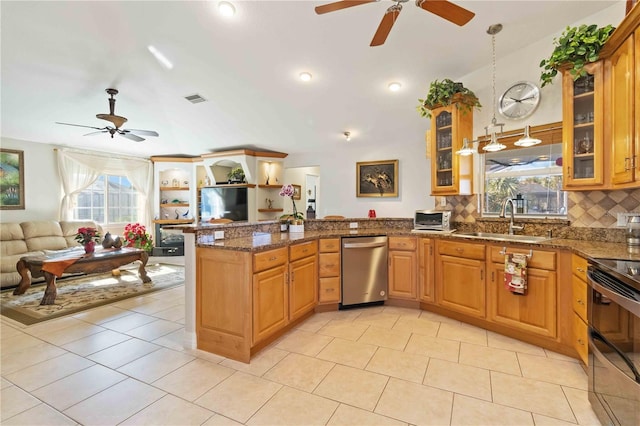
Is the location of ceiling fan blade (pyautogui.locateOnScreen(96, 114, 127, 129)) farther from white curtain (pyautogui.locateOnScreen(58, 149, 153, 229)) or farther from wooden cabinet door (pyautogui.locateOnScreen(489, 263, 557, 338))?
wooden cabinet door (pyautogui.locateOnScreen(489, 263, 557, 338))

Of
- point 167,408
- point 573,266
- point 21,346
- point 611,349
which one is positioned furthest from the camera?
point 21,346

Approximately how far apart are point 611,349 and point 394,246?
83.6 inches

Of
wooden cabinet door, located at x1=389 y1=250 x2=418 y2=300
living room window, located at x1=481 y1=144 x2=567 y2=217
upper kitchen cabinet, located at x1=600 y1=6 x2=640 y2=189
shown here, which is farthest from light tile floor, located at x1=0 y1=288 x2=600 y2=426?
upper kitchen cabinet, located at x1=600 y1=6 x2=640 y2=189

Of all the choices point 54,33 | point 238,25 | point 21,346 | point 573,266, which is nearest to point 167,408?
point 21,346

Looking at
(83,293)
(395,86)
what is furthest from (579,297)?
(83,293)

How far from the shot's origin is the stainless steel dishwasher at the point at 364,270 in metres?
3.38

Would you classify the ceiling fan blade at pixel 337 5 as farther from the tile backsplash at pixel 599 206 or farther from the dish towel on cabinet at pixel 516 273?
the tile backsplash at pixel 599 206

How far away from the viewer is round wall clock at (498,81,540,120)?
299 cm

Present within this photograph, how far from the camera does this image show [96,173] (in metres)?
6.01

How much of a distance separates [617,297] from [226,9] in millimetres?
3473

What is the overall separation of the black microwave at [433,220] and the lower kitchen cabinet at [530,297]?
2.33 feet

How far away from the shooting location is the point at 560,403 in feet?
5.83

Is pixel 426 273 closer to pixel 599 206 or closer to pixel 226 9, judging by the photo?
pixel 599 206

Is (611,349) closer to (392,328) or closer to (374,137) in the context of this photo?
(392,328)
